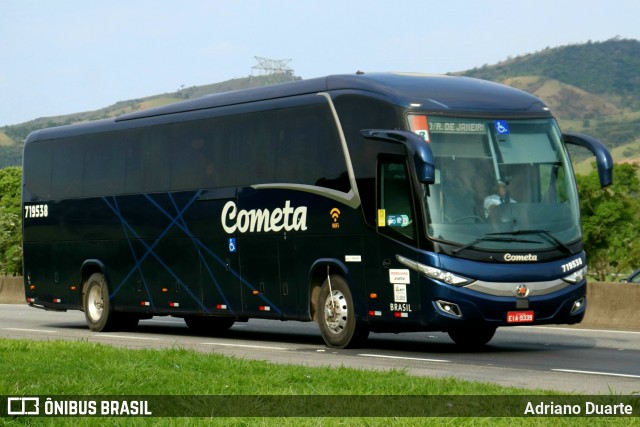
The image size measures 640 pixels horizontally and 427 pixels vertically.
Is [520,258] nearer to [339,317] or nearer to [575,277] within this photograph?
[575,277]

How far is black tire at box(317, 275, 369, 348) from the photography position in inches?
737

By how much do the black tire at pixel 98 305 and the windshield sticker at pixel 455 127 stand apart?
9436mm

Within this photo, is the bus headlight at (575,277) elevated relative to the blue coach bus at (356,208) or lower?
lower

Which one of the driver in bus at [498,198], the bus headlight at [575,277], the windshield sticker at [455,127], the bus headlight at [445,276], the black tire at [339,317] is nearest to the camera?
the bus headlight at [445,276]

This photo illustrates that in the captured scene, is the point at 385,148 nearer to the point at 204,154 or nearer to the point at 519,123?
the point at 519,123

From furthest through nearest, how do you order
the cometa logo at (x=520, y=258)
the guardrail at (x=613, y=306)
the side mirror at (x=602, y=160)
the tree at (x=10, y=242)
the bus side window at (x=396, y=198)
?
the tree at (x=10, y=242) → the guardrail at (x=613, y=306) → the side mirror at (x=602, y=160) → the bus side window at (x=396, y=198) → the cometa logo at (x=520, y=258)

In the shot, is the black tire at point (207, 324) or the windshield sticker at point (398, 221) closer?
the windshield sticker at point (398, 221)

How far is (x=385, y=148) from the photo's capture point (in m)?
18.1

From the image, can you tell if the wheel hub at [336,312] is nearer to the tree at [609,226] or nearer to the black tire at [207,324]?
the black tire at [207,324]

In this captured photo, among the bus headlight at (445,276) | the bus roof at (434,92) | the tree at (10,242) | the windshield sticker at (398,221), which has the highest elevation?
the bus roof at (434,92)

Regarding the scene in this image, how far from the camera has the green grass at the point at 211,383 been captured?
9.64m

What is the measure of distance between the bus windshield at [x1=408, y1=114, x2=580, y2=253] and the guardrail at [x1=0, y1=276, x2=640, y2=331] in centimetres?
659

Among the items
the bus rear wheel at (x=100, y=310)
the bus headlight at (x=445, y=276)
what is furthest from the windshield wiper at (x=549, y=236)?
the bus rear wheel at (x=100, y=310)

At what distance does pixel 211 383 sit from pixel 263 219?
8.55m
